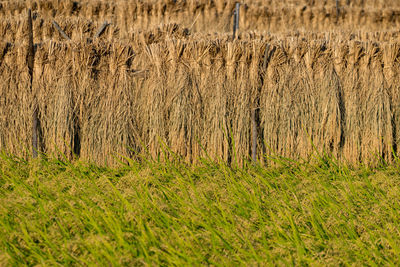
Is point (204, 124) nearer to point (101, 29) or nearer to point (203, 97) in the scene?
point (203, 97)

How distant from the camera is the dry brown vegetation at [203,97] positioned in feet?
14.3

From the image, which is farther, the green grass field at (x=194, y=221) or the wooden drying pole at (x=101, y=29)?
the wooden drying pole at (x=101, y=29)

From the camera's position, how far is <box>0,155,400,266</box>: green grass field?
2684 millimetres

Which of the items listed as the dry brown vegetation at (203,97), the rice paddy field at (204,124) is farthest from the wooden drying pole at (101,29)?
the dry brown vegetation at (203,97)

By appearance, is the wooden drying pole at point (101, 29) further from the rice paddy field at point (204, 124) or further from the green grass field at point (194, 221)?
the green grass field at point (194, 221)

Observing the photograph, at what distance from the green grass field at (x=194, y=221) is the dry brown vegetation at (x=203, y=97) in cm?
52

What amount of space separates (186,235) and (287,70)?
2.52 meters

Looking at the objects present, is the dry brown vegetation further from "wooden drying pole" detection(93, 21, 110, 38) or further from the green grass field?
"wooden drying pole" detection(93, 21, 110, 38)

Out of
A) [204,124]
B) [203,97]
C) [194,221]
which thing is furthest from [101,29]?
[194,221]

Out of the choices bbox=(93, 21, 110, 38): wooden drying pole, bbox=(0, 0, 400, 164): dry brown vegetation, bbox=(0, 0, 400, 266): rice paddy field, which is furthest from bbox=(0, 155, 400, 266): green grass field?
bbox=(93, 21, 110, 38): wooden drying pole

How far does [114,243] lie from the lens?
2.80 meters

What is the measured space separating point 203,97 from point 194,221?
182cm

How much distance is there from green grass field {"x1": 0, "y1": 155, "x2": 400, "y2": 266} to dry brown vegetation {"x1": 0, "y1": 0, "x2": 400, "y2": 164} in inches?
20.5

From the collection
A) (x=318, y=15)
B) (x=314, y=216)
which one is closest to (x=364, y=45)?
(x=314, y=216)
